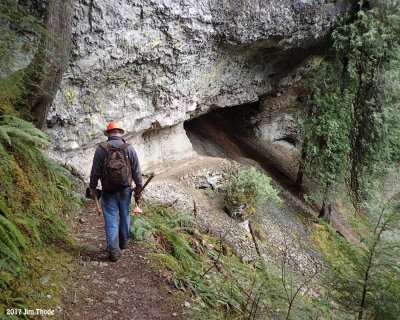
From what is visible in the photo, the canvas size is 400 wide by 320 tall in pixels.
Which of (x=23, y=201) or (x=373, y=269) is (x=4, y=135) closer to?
(x=23, y=201)

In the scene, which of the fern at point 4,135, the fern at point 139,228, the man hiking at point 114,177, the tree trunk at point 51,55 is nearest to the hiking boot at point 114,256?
the man hiking at point 114,177

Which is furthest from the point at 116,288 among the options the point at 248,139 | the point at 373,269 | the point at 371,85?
the point at 248,139

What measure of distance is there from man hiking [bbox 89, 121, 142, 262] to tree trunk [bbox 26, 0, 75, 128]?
240 cm

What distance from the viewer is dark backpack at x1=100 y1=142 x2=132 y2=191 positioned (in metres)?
5.45

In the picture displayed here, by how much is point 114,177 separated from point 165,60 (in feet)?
23.4

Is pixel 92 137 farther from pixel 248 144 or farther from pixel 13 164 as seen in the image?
pixel 248 144

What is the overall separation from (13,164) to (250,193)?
792 centimetres

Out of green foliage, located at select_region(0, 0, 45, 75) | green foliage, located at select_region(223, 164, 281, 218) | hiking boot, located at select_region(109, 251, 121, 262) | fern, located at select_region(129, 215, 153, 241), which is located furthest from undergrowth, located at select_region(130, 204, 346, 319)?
green foliage, located at select_region(223, 164, 281, 218)

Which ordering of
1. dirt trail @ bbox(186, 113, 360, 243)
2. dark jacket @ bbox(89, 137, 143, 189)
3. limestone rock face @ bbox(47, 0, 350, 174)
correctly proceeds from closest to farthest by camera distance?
dark jacket @ bbox(89, 137, 143, 189), limestone rock face @ bbox(47, 0, 350, 174), dirt trail @ bbox(186, 113, 360, 243)

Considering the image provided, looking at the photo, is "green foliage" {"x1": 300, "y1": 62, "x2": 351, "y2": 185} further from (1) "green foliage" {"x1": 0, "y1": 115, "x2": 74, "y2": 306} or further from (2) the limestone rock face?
(1) "green foliage" {"x1": 0, "y1": 115, "x2": 74, "y2": 306}

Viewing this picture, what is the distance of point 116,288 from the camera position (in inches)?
213

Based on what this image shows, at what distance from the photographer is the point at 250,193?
12352 millimetres

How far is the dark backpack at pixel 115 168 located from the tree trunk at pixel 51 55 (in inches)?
104

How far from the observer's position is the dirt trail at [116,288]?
16.1ft
